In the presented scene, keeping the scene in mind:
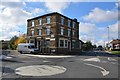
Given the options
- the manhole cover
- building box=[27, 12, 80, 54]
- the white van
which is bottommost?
the manhole cover

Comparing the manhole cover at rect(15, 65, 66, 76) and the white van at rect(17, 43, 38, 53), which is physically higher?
the white van at rect(17, 43, 38, 53)

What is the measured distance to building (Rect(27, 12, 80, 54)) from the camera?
4978 cm

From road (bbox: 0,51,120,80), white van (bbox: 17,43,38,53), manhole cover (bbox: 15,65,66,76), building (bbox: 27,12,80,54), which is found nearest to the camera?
road (bbox: 0,51,120,80)

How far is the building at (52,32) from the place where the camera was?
1960 inches

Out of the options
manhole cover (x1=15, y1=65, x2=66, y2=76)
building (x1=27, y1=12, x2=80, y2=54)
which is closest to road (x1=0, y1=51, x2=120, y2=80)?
manhole cover (x1=15, y1=65, x2=66, y2=76)

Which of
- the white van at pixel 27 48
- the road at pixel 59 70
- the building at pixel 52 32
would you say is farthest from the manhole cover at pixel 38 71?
Result: the building at pixel 52 32

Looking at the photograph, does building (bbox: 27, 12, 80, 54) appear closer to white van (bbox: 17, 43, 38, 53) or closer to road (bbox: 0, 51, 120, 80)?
white van (bbox: 17, 43, 38, 53)

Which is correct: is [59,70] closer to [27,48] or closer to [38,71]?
[38,71]

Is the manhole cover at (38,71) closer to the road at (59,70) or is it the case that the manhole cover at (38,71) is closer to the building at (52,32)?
the road at (59,70)

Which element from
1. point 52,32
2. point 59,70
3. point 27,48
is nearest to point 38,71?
point 59,70

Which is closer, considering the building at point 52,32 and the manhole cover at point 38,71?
the manhole cover at point 38,71

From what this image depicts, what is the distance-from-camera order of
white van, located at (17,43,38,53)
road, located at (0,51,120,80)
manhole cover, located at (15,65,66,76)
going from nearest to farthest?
road, located at (0,51,120,80) < manhole cover, located at (15,65,66,76) < white van, located at (17,43,38,53)

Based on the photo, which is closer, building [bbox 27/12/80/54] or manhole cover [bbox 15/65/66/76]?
manhole cover [bbox 15/65/66/76]

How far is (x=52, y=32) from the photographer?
5034 cm
